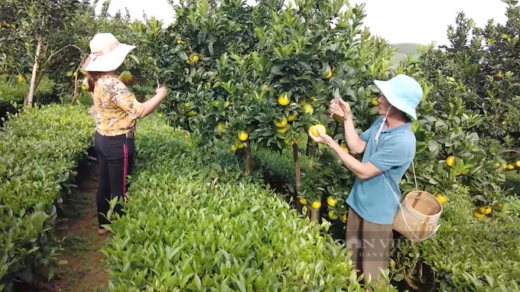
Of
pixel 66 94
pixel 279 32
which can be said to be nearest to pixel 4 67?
pixel 66 94

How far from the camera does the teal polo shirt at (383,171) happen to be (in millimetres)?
2412

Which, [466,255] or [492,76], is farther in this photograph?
[492,76]

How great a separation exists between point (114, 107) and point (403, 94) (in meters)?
2.05

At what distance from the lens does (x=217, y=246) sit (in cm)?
210

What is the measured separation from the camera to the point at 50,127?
5.10 metres

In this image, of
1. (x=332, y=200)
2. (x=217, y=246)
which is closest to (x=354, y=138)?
(x=332, y=200)

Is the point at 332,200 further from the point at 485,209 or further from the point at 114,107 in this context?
the point at 114,107

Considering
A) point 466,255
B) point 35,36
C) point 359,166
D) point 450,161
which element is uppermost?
point 35,36

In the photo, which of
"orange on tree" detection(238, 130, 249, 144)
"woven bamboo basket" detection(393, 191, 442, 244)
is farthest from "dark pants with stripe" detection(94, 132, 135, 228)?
"woven bamboo basket" detection(393, 191, 442, 244)

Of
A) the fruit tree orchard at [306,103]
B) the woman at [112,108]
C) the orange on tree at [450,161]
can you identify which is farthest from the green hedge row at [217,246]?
the orange on tree at [450,161]

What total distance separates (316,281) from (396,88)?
1187 mm

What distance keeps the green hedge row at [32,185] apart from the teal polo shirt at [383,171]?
6.25ft

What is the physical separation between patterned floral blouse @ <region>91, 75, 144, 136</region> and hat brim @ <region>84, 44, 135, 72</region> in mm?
77

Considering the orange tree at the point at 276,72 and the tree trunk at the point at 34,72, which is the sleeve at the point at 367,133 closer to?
the orange tree at the point at 276,72
